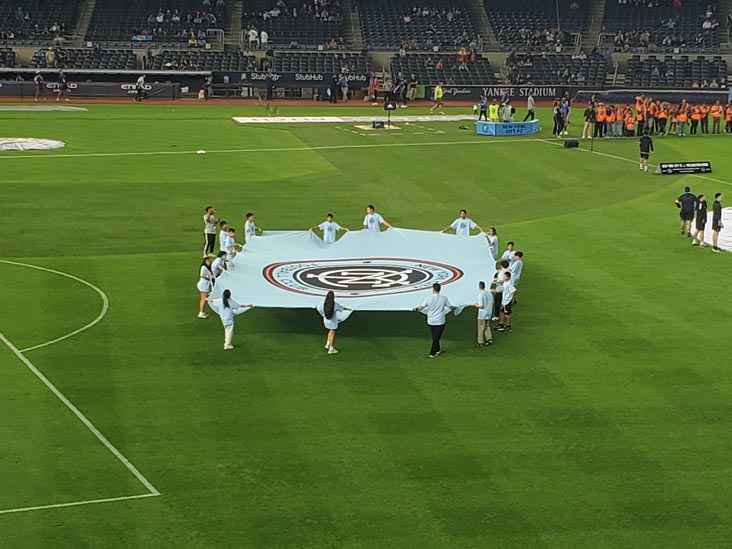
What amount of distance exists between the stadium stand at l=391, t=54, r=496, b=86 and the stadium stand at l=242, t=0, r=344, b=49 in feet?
20.1

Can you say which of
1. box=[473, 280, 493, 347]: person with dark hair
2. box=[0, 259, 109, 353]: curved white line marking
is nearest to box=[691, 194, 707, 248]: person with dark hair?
box=[473, 280, 493, 347]: person with dark hair

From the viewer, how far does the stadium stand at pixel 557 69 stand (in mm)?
86938

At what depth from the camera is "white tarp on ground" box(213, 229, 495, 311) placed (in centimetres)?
2798

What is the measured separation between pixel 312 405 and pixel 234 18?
73789 millimetres

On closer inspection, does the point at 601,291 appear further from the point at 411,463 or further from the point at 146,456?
the point at 146,456

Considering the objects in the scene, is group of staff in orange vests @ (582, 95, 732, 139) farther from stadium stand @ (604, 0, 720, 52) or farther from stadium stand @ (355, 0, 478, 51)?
stadium stand @ (355, 0, 478, 51)

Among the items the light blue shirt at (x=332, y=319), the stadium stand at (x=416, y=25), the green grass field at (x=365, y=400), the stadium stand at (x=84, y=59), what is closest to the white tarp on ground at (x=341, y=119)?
the stadium stand at (x=84, y=59)

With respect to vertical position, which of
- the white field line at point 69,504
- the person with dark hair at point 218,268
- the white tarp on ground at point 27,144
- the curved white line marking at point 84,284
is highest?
the person with dark hair at point 218,268

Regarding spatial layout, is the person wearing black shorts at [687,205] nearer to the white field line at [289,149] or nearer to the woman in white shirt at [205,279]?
the woman in white shirt at [205,279]

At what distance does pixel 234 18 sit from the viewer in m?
92.6

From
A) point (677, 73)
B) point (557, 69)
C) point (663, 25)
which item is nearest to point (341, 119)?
point (557, 69)

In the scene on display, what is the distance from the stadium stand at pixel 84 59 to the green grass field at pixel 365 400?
131 feet

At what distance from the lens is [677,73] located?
87812 mm

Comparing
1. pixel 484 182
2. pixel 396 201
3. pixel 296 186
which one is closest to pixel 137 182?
pixel 296 186
